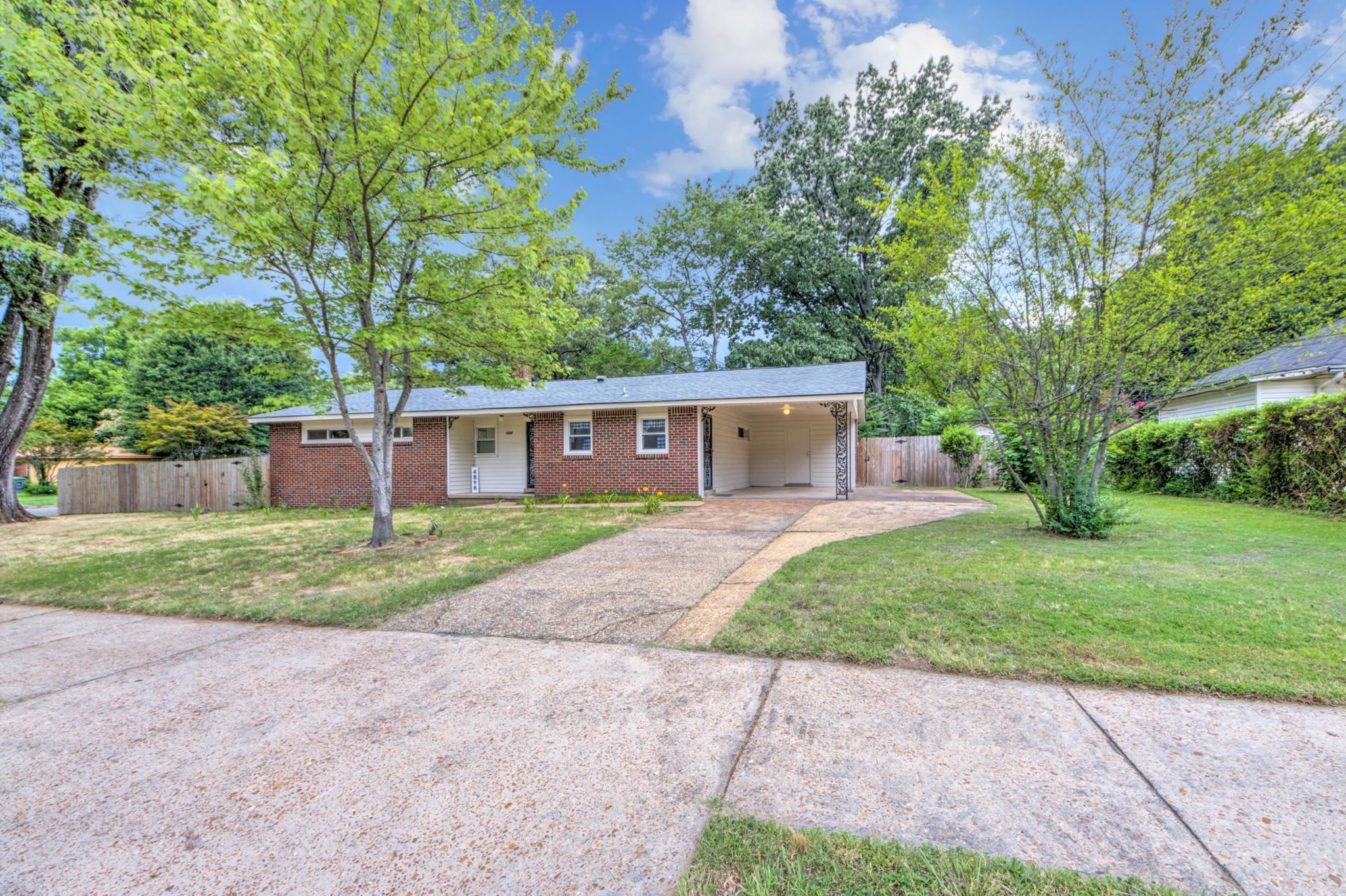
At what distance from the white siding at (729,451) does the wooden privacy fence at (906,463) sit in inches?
168

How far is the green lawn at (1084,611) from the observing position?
9.82 ft

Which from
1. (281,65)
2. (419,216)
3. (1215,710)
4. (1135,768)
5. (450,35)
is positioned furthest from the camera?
(419,216)

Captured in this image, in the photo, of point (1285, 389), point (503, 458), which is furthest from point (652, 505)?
point (1285, 389)

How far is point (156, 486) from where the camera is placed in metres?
15.8

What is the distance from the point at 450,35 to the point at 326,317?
12.0ft

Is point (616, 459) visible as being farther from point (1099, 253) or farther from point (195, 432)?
point (195, 432)

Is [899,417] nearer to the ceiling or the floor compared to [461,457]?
nearer to the ceiling

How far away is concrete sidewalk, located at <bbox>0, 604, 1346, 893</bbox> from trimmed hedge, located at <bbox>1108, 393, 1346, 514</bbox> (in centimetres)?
876

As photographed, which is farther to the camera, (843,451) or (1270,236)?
(843,451)

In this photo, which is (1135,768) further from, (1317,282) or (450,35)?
(450,35)

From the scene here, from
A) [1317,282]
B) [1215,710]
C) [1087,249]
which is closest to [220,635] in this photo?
[1215,710]

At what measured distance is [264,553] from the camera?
732 centimetres

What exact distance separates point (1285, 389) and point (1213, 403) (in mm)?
2053

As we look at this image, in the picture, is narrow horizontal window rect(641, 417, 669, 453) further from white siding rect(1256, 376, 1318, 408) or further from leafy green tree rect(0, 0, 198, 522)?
white siding rect(1256, 376, 1318, 408)
